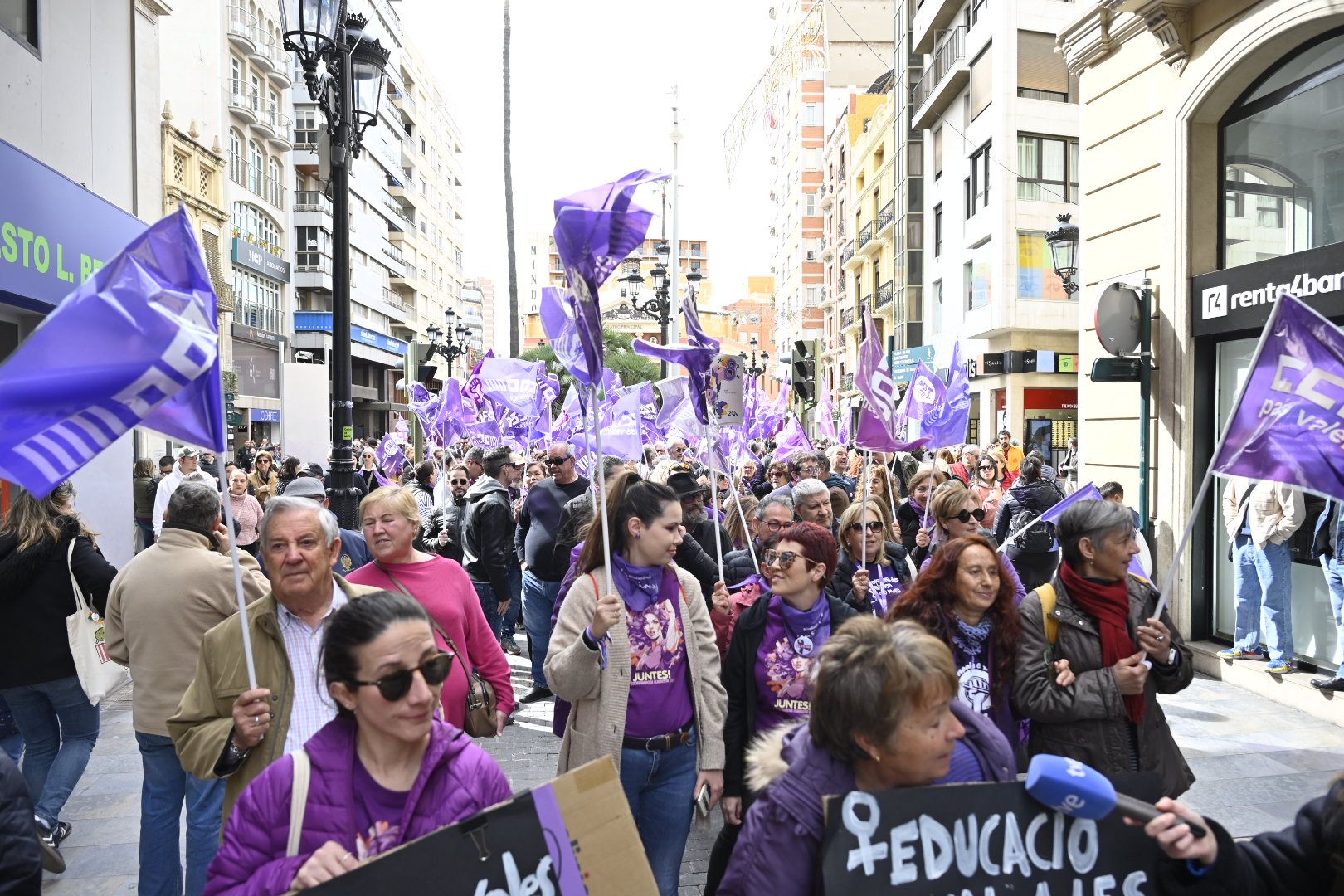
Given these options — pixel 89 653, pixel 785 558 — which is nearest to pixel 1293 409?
pixel 785 558

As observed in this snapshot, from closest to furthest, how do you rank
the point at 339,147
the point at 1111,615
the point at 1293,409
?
the point at 1293,409, the point at 1111,615, the point at 339,147

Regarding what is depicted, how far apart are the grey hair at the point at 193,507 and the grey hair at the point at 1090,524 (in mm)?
3507

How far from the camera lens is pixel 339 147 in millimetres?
8156

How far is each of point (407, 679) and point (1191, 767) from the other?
19.0 feet

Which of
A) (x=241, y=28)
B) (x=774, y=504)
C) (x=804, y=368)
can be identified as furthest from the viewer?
(x=241, y=28)

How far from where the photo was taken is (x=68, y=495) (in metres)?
5.17

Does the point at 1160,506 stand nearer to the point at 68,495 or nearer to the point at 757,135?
the point at 68,495

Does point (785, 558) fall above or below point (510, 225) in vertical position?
below

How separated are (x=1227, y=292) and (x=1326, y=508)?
204 cm

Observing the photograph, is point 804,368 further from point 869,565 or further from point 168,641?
point 168,641

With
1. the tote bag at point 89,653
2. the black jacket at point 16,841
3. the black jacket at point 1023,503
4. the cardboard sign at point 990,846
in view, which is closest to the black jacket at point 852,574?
the cardboard sign at point 990,846

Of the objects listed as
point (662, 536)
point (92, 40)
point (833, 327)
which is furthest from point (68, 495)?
point (833, 327)

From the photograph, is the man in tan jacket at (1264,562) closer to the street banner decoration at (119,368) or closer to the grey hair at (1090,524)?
the grey hair at (1090,524)

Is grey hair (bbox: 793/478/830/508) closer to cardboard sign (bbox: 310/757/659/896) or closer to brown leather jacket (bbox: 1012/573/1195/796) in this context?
brown leather jacket (bbox: 1012/573/1195/796)
